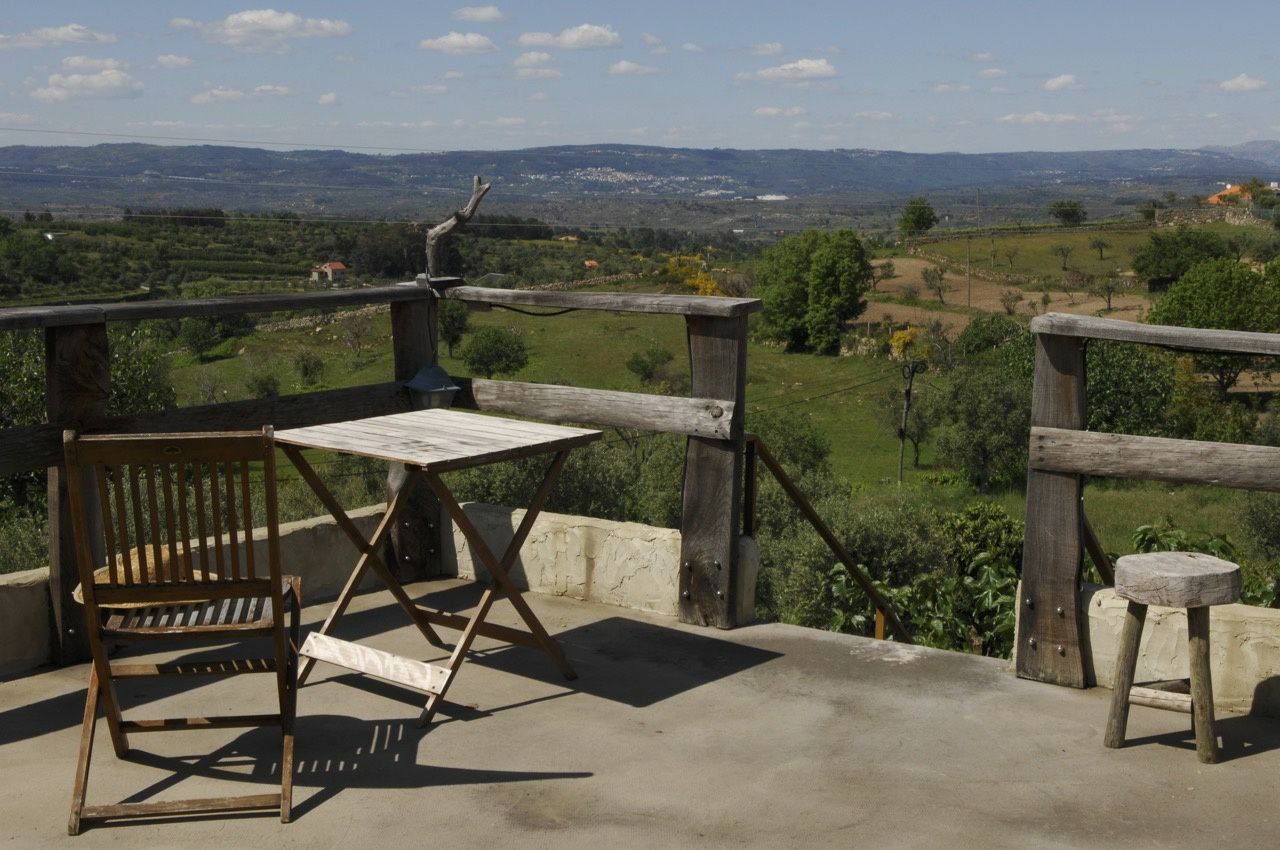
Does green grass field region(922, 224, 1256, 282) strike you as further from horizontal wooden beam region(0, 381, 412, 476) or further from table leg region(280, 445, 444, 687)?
table leg region(280, 445, 444, 687)

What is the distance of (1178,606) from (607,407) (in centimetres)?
210

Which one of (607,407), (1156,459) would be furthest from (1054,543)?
(607,407)

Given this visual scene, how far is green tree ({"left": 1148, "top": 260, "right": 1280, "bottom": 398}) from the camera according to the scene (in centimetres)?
5691

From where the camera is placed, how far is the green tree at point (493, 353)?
43.5 metres

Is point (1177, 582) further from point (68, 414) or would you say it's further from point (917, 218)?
point (917, 218)

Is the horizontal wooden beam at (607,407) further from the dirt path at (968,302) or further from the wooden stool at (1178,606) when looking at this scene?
the dirt path at (968,302)

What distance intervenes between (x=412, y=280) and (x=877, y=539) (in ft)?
47.9

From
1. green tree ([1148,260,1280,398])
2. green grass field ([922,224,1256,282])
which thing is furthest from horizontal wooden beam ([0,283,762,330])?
green grass field ([922,224,1256,282])

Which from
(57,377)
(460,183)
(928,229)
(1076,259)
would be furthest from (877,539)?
(928,229)

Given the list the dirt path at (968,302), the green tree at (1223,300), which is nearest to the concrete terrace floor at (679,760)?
the green tree at (1223,300)

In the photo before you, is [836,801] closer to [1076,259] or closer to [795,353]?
[795,353]

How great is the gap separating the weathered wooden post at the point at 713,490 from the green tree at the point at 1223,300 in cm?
5689

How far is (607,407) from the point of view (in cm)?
459

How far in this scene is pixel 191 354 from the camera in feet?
154
